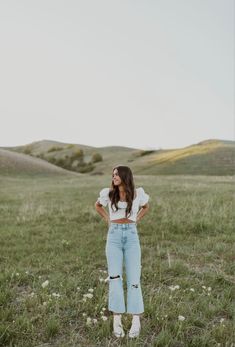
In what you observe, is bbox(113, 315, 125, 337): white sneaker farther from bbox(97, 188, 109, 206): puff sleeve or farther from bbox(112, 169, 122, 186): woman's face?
bbox(112, 169, 122, 186): woman's face

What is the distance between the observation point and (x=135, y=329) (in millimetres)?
5473

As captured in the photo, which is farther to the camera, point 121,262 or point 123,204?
point 123,204

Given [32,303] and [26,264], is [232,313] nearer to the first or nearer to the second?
[32,303]

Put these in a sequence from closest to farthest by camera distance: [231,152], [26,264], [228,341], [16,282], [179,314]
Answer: [228,341]
[179,314]
[16,282]
[26,264]
[231,152]

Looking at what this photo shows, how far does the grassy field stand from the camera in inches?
218

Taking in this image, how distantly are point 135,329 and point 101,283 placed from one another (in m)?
2.04

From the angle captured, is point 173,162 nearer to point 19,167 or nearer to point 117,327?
point 19,167

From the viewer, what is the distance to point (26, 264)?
343 inches

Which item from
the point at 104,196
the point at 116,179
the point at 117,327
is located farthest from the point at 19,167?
the point at 117,327

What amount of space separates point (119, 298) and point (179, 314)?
117 cm

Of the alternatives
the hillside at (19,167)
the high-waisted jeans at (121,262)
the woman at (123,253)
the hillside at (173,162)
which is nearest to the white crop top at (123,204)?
the woman at (123,253)

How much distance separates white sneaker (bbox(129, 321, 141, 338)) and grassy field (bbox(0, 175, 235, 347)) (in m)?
0.11

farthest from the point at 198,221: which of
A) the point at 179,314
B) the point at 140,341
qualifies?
the point at 140,341

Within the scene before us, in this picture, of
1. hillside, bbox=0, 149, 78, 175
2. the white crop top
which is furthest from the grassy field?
hillside, bbox=0, 149, 78, 175
